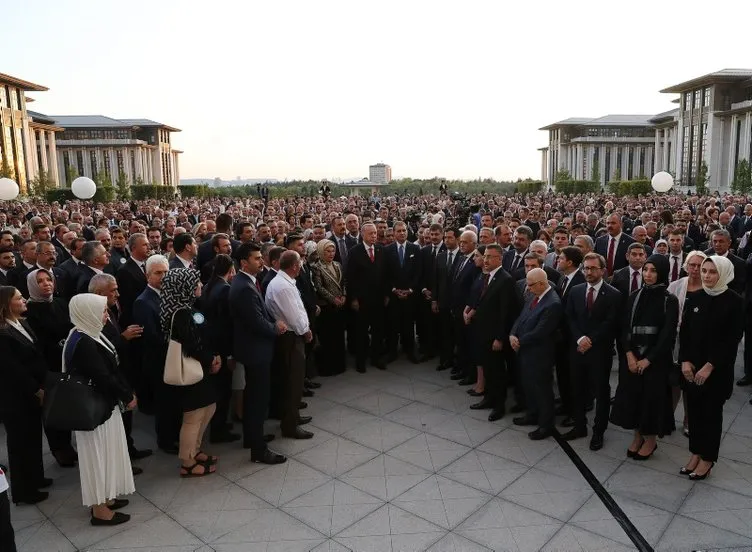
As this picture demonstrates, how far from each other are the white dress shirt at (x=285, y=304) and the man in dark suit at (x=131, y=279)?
1.59 metres

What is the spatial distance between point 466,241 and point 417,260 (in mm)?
1141

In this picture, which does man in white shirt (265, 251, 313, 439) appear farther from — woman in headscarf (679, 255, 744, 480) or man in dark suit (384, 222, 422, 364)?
woman in headscarf (679, 255, 744, 480)

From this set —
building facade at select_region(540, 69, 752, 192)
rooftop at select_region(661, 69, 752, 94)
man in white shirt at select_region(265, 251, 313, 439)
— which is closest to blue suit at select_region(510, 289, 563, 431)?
man in white shirt at select_region(265, 251, 313, 439)

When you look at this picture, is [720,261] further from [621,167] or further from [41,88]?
[621,167]

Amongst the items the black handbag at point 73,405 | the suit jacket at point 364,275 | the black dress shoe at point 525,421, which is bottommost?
the black dress shoe at point 525,421

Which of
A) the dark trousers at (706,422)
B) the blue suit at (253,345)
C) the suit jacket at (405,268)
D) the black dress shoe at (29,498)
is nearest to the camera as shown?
the black dress shoe at (29,498)

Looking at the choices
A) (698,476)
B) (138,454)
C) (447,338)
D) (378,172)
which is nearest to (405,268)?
(447,338)

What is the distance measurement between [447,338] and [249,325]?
339cm

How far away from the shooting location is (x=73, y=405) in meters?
3.51

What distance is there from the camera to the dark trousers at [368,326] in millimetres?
7172

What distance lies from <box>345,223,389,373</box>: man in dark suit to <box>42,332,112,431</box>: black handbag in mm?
3858

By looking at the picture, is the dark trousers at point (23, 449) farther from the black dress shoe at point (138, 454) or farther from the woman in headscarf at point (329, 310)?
the woman in headscarf at point (329, 310)

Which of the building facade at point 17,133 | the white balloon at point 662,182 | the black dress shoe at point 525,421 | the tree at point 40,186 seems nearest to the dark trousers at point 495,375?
the black dress shoe at point 525,421

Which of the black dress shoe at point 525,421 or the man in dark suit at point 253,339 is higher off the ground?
the man in dark suit at point 253,339
